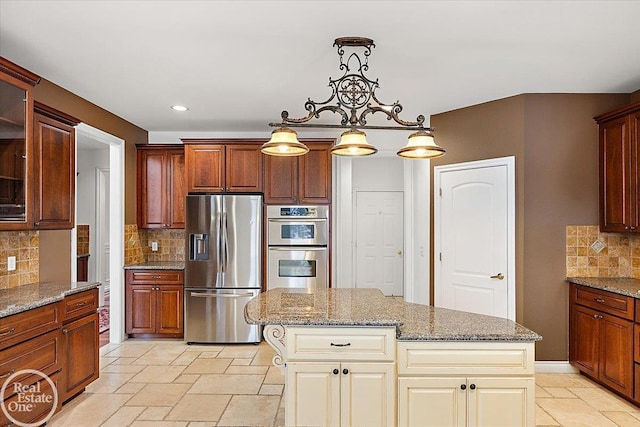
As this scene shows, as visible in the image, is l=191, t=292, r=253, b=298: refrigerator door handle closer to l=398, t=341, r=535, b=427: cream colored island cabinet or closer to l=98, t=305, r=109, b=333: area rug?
l=98, t=305, r=109, b=333: area rug

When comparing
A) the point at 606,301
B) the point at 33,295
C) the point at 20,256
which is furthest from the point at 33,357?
the point at 606,301

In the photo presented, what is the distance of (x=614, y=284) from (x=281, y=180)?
3406mm

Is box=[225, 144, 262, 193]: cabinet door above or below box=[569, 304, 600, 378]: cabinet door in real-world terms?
above

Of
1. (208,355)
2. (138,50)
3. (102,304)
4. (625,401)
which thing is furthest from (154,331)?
(625,401)

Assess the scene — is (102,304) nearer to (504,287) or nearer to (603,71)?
(504,287)

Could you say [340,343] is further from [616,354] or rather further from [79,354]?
[616,354]

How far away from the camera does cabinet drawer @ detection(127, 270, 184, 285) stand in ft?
15.8

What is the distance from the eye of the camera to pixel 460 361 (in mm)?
2201

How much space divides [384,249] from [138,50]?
5.35 meters

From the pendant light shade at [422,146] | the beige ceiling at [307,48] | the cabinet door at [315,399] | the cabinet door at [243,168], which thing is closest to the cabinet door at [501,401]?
the cabinet door at [315,399]

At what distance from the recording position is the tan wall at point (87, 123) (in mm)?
3537

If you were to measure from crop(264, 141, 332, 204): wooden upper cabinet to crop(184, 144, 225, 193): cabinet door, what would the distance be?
0.57 m

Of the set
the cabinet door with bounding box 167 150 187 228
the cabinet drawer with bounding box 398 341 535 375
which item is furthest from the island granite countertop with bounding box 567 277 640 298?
the cabinet door with bounding box 167 150 187 228

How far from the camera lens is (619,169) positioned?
11.7 ft
